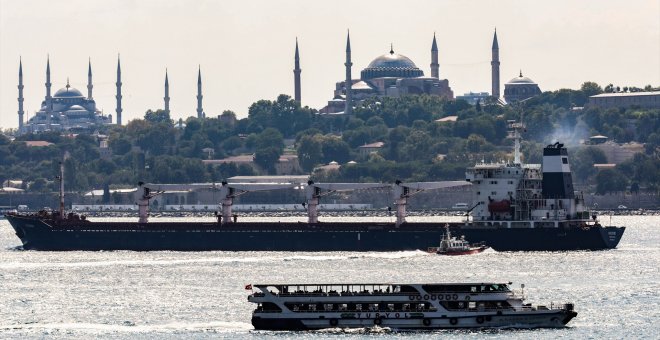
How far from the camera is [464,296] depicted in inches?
3873

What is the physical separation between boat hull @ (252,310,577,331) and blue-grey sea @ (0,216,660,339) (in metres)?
0.67

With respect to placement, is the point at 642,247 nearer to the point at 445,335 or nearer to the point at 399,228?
the point at 399,228

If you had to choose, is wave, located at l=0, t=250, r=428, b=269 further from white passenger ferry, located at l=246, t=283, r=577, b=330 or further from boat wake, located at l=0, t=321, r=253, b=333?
white passenger ferry, located at l=246, t=283, r=577, b=330

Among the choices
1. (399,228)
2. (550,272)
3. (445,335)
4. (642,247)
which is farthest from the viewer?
(642,247)

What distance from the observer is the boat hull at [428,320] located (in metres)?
98.7

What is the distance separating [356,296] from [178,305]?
16.0m

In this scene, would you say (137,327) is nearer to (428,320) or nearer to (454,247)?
(428,320)

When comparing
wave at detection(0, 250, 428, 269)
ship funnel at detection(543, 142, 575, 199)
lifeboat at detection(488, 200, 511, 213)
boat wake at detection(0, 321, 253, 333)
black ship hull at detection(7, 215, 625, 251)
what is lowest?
boat wake at detection(0, 321, 253, 333)

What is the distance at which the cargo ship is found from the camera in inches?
5915

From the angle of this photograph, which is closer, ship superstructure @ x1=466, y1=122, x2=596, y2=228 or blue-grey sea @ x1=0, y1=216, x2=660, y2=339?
blue-grey sea @ x1=0, y1=216, x2=660, y2=339

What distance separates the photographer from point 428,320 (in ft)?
324

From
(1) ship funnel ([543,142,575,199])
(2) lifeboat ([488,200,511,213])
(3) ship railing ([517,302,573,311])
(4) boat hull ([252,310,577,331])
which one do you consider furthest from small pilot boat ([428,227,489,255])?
(4) boat hull ([252,310,577,331])

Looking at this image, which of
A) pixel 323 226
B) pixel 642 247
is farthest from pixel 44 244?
pixel 642 247

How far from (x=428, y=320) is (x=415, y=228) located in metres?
56.3
